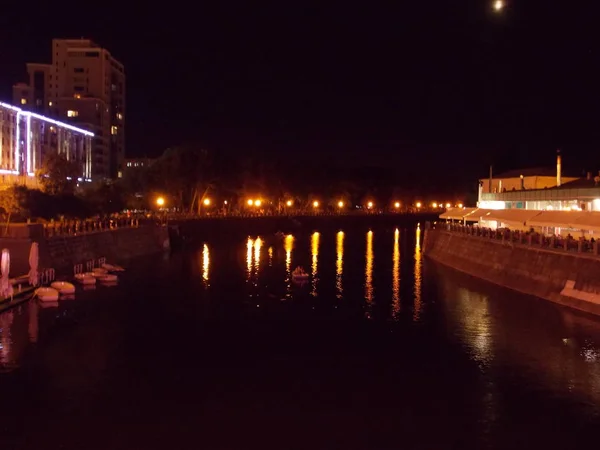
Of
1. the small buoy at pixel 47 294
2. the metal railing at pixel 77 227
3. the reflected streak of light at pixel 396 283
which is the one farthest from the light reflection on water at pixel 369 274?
the metal railing at pixel 77 227

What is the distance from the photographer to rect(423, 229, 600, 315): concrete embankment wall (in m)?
32.3

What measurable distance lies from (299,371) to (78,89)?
11799 cm

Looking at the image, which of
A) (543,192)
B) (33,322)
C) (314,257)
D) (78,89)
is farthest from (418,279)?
(78,89)

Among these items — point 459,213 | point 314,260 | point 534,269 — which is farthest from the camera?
point 459,213

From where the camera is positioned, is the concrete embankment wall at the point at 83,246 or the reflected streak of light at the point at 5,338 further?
the concrete embankment wall at the point at 83,246

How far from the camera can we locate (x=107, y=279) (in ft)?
148

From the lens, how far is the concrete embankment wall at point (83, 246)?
133ft

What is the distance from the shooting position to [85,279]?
43188 mm

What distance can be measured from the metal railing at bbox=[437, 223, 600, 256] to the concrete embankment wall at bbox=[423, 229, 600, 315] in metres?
0.31

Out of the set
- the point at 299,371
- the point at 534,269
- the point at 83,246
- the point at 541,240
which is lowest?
the point at 299,371

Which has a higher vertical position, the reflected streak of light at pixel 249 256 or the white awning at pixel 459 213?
the white awning at pixel 459 213

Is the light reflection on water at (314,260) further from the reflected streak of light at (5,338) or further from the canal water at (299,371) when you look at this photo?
the reflected streak of light at (5,338)

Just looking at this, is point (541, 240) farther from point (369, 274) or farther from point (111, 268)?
point (111, 268)

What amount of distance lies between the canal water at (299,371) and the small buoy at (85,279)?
1.32 meters
